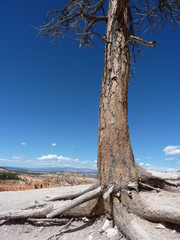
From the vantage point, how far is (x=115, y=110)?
311cm

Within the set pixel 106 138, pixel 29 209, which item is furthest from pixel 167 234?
pixel 29 209

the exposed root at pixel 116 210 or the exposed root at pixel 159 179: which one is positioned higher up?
the exposed root at pixel 159 179

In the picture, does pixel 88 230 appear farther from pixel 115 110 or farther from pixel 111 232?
pixel 115 110

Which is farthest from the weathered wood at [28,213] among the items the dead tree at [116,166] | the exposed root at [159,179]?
the exposed root at [159,179]

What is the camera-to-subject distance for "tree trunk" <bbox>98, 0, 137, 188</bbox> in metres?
2.88

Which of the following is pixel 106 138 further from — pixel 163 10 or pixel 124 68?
pixel 163 10

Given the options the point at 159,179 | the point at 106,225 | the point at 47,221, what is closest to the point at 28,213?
the point at 47,221

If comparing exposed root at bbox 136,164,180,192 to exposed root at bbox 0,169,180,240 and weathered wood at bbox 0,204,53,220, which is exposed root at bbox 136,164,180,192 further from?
weathered wood at bbox 0,204,53,220

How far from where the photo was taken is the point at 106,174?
2.88 metres

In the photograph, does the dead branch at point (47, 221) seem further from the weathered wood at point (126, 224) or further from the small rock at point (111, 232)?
the weathered wood at point (126, 224)

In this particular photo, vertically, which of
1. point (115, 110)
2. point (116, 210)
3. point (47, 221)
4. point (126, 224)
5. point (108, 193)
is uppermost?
point (115, 110)

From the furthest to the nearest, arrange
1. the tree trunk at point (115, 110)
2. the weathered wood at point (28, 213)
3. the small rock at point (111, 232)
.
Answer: the weathered wood at point (28, 213) < the tree trunk at point (115, 110) < the small rock at point (111, 232)

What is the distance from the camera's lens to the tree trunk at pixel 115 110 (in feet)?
9.44

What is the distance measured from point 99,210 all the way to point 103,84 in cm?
214
